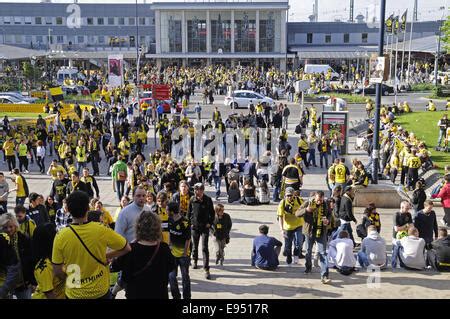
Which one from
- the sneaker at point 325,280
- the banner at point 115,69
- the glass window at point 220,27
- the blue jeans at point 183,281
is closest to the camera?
the blue jeans at point 183,281

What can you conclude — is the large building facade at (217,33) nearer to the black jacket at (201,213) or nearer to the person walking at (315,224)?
the person walking at (315,224)

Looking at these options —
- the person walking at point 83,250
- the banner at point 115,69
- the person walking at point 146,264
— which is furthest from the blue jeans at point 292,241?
the banner at point 115,69

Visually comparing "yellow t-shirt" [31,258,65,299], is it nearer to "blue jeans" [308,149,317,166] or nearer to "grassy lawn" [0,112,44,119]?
"blue jeans" [308,149,317,166]

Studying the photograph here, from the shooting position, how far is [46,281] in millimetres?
6086

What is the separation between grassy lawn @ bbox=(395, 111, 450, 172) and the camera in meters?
21.4

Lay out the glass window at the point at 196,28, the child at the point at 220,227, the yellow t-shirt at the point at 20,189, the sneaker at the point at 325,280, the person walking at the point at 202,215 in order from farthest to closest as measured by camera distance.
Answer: the glass window at the point at 196,28 → the yellow t-shirt at the point at 20,189 → the child at the point at 220,227 → the person walking at the point at 202,215 → the sneaker at the point at 325,280

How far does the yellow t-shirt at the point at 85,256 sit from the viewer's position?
16.2ft

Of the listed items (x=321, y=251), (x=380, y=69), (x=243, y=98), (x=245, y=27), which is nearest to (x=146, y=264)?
(x=321, y=251)

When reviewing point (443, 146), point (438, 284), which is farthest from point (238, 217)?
point (443, 146)

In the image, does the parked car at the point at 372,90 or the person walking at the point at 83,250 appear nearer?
the person walking at the point at 83,250

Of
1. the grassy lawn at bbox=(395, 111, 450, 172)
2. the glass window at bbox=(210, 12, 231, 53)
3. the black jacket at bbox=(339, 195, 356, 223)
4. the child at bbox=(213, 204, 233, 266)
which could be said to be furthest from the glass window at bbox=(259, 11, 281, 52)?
the child at bbox=(213, 204, 233, 266)

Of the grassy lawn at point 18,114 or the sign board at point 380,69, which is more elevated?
the sign board at point 380,69

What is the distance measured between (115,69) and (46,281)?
110ft

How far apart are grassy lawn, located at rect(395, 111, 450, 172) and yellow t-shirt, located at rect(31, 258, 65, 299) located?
15710mm
